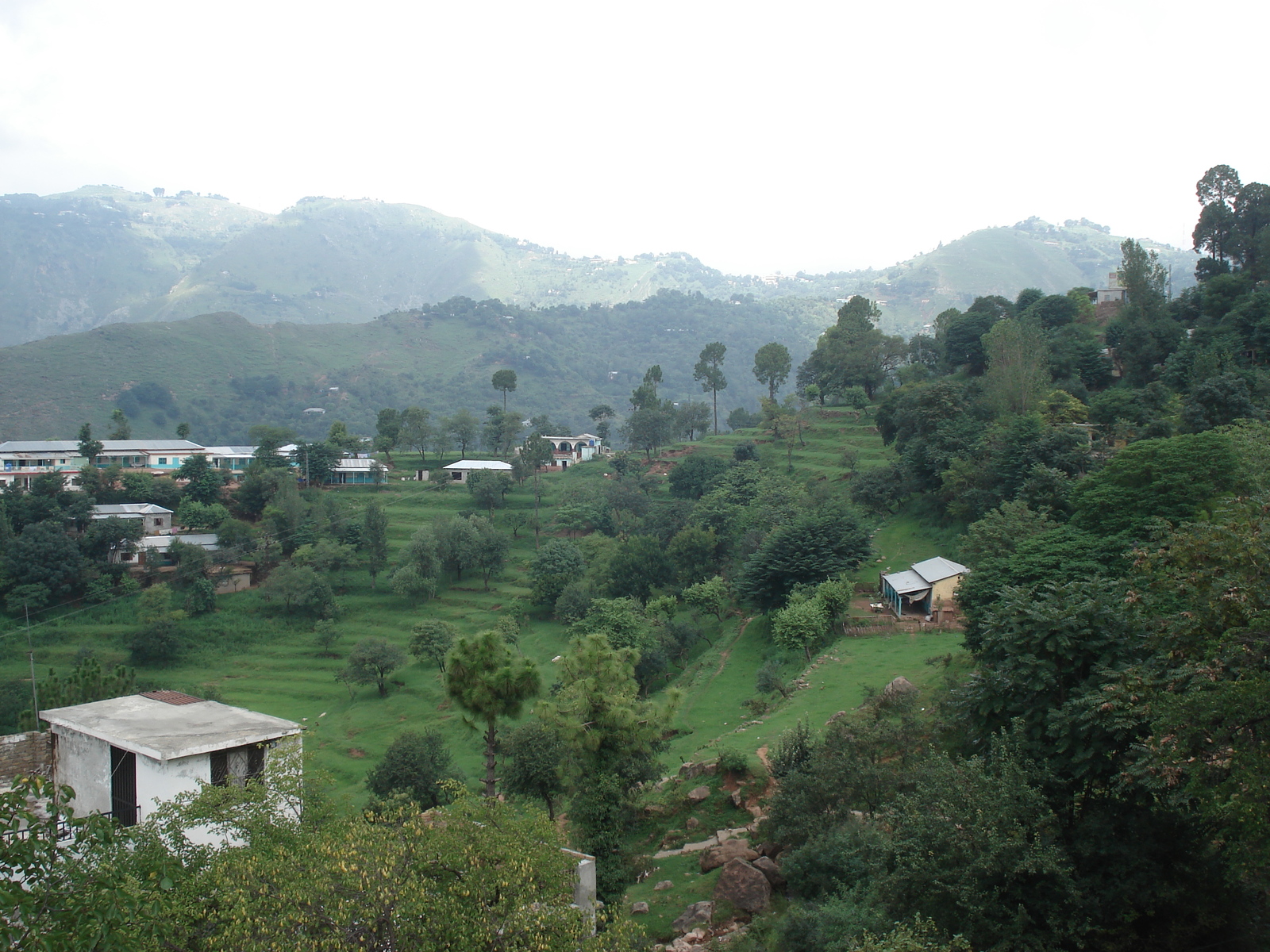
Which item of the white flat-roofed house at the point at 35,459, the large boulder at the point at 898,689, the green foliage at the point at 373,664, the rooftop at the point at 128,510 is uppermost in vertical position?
the white flat-roofed house at the point at 35,459

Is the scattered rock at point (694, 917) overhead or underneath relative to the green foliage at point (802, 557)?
underneath

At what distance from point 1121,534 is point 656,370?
6019cm

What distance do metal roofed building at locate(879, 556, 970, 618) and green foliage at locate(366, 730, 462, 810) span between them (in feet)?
52.8

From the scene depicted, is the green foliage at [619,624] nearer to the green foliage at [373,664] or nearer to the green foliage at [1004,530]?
the green foliage at [373,664]

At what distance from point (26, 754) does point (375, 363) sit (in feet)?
410

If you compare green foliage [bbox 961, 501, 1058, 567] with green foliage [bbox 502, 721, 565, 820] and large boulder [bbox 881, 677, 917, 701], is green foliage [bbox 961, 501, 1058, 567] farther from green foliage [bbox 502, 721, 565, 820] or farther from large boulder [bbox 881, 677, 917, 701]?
green foliage [bbox 502, 721, 565, 820]

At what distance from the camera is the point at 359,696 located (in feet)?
120

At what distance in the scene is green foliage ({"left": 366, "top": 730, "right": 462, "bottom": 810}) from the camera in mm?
22453

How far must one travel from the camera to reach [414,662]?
130ft

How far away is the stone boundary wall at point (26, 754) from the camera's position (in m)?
15.6

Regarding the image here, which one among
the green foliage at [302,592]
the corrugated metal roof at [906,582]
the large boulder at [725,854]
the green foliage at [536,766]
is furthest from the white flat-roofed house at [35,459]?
the large boulder at [725,854]

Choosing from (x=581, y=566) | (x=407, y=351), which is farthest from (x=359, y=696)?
(x=407, y=351)

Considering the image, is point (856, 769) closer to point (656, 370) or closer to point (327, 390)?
point (656, 370)

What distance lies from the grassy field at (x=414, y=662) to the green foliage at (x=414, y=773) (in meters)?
1.50
